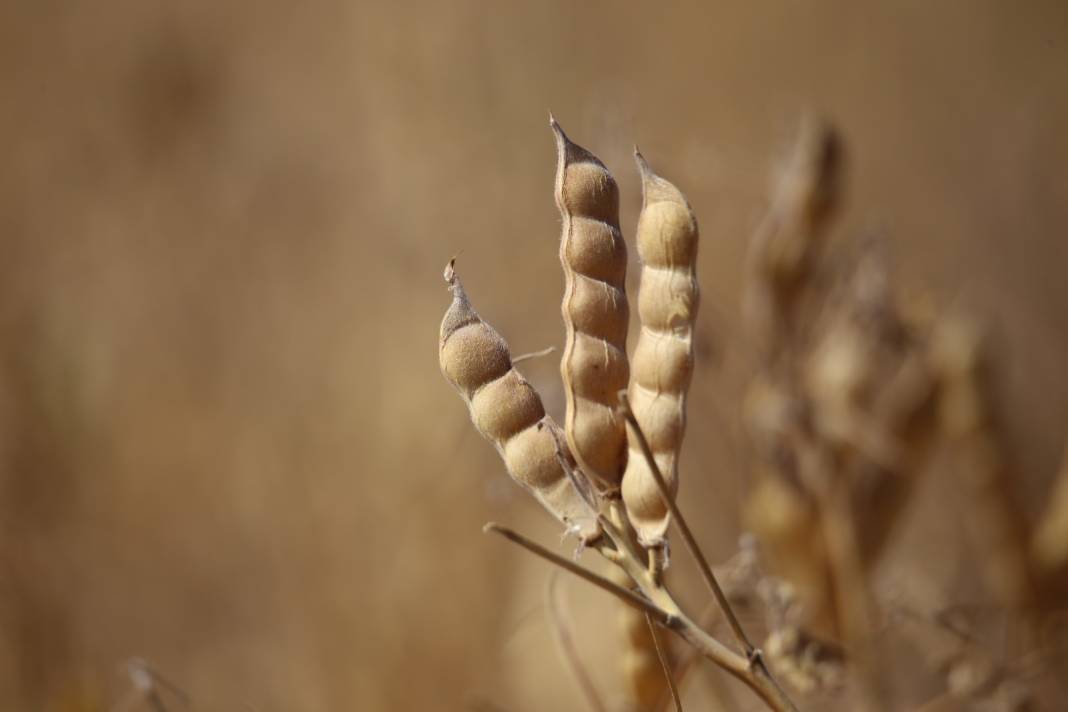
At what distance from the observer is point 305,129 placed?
2467mm

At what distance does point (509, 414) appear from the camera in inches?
18.2

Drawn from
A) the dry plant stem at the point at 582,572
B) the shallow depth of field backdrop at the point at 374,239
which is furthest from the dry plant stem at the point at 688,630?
the shallow depth of field backdrop at the point at 374,239

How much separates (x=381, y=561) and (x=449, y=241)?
82cm

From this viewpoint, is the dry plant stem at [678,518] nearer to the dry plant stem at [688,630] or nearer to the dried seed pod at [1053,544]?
the dry plant stem at [688,630]

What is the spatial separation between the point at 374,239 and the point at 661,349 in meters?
1.93

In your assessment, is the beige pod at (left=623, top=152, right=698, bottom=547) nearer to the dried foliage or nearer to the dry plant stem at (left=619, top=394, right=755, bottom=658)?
the dry plant stem at (left=619, top=394, right=755, bottom=658)

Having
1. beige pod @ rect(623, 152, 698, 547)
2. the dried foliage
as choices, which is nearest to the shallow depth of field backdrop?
the dried foliage

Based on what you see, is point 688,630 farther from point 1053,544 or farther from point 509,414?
point 1053,544

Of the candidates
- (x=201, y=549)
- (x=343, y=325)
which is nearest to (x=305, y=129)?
(x=343, y=325)

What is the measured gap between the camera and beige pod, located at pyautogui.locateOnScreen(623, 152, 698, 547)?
46 cm

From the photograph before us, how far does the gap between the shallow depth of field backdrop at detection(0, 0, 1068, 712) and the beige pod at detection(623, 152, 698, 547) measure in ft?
3.89

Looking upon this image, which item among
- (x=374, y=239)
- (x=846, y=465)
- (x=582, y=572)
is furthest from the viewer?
(x=374, y=239)

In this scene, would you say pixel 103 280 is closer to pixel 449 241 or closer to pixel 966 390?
pixel 449 241

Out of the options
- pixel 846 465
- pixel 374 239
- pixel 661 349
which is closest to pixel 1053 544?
pixel 846 465
